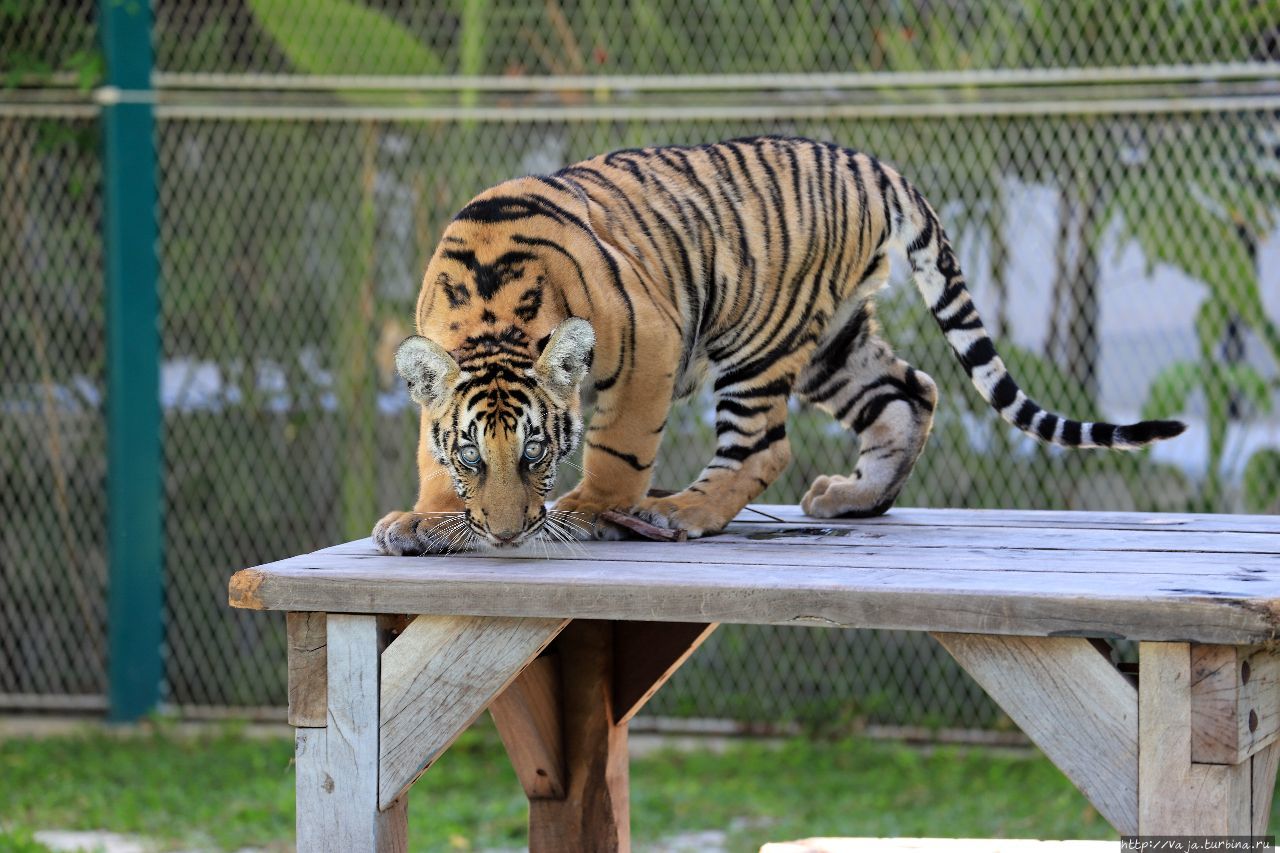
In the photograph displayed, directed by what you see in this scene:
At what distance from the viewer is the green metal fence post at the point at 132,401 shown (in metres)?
5.43

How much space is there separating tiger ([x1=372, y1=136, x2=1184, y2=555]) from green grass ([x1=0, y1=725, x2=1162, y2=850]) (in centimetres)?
156

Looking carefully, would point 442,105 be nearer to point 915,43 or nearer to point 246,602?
point 915,43

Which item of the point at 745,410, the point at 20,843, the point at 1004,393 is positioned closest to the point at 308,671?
the point at 745,410

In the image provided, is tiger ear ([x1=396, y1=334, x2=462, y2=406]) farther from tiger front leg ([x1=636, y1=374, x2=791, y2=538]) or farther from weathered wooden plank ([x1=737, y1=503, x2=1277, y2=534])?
weathered wooden plank ([x1=737, y1=503, x2=1277, y2=534])

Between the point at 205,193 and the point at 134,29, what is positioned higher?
the point at 134,29

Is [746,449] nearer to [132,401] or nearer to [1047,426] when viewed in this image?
[1047,426]

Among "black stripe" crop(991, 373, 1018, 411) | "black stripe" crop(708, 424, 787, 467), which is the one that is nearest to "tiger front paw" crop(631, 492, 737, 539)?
"black stripe" crop(708, 424, 787, 467)

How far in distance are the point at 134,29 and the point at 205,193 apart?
0.64 meters

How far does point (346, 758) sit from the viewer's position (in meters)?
2.39

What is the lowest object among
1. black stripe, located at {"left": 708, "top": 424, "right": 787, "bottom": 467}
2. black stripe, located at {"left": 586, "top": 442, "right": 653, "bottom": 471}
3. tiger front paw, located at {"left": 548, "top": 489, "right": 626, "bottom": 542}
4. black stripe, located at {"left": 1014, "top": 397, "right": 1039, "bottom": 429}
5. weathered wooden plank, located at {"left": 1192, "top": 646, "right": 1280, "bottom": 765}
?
weathered wooden plank, located at {"left": 1192, "top": 646, "right": 1280, "bottom": 765}

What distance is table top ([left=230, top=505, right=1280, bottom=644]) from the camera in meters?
2.04

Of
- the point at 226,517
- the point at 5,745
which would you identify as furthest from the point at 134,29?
the point at 5,745

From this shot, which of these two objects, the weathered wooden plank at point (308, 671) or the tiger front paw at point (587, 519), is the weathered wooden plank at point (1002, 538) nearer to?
the tiger front paw at point (587, 519)

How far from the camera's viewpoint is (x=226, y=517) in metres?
5.58
